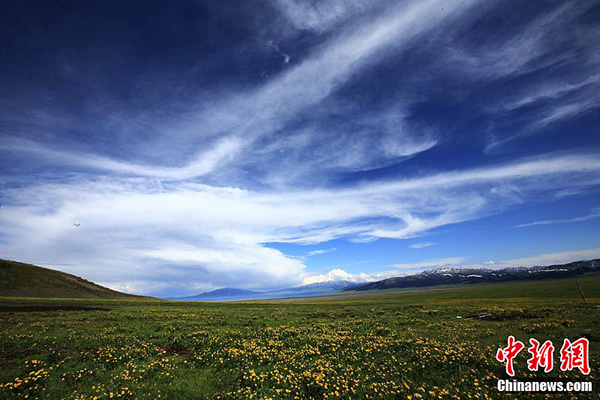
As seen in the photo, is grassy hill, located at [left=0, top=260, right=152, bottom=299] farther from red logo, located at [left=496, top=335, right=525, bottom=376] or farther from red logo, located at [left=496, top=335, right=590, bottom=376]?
red logo, located at [left=496, top=335, right=590, bottom=376]

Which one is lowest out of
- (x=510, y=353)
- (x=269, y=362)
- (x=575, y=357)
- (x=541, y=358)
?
(x=269, y=362)

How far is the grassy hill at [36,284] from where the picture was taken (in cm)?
7738

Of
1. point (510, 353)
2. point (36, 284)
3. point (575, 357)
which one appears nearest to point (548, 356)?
point (575, 357)

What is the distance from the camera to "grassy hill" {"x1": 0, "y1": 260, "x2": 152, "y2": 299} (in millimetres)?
77375

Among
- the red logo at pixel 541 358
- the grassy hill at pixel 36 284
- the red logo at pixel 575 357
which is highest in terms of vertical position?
the red logo at pixel 575 357

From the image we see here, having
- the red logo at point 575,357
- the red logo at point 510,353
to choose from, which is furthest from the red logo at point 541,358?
the red logo at point 510,353

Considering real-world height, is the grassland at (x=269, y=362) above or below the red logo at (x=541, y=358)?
below

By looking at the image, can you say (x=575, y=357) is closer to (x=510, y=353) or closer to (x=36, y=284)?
(x=510, y=353)

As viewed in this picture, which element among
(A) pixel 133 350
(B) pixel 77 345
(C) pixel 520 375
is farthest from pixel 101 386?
(C) pixel 520 375

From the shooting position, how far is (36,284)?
8462 centimetres

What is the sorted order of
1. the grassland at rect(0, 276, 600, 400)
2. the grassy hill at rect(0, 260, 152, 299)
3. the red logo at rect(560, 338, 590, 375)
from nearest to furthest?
the grassland at rect(0, 276, 600, 400)
the red logo at rect(560, 338, 590, 375)
the grassy hill at rect(0, 260, 152, 299)

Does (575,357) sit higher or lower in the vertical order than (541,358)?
higher

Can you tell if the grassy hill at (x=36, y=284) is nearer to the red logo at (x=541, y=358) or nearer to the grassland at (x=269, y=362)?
the grassland at (x=269, y=362)

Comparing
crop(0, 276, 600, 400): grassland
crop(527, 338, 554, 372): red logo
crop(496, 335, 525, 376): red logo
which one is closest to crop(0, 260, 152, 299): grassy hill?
crop(0, 276, 600, 400): grassland
